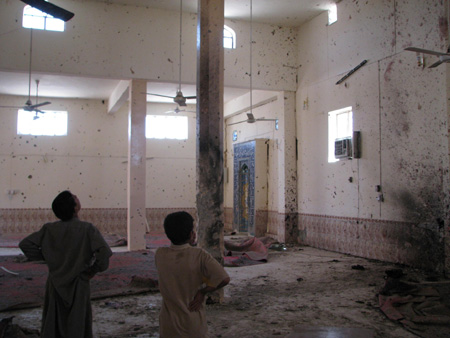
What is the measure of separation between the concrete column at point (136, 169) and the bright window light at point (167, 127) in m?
4.58

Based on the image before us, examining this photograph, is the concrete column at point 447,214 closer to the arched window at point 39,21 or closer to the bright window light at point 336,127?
the bright window light at point 336,127

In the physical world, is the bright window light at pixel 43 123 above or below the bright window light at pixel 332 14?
below

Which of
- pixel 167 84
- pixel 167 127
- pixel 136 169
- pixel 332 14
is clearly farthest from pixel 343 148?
pixel 167 127

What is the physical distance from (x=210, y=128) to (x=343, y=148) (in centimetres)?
392

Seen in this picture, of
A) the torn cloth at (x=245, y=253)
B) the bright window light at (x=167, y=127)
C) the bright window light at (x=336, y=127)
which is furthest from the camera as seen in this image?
the bright window light at (x=167, y=127)

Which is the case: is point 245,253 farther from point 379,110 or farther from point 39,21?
point 39,21

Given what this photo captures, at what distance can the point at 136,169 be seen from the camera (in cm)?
892

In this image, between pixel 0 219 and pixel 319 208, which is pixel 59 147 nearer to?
pixel 0 219

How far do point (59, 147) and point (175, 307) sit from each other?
1169 cm

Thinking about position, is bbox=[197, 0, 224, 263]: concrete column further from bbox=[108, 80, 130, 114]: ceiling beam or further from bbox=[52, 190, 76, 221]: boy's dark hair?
bbox=[108, 80, 130, 114]: ceiling beam

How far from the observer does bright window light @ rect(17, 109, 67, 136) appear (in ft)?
41.2

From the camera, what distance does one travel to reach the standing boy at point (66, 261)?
2742 millimetres

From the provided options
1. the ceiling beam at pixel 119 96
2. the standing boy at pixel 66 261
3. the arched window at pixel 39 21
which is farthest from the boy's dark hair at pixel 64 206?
the ceiling beam at pixel 119 96

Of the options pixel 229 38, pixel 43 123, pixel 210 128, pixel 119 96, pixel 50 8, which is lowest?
pixel 210 128
